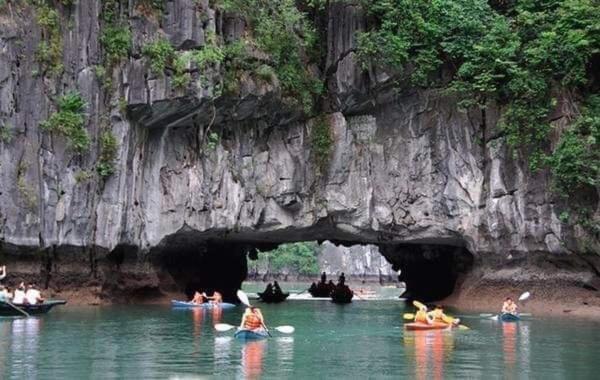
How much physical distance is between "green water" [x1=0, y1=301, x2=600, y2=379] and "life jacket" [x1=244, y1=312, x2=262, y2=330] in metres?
0.43

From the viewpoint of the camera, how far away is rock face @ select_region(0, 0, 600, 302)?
25.7 m

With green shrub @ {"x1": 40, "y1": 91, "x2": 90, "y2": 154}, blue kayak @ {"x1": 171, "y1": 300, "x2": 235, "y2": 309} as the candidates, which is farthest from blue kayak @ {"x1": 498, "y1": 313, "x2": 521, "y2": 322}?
green shrub @ {"x1": 40, "y1": 91, "x2": 90, "y2": 154}

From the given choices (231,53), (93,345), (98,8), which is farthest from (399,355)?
(98,8)

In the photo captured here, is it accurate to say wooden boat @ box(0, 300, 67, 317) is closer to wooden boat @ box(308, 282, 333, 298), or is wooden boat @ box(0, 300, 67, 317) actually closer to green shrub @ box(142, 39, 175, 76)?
green shrub @ box(142, 39, 175, 76)

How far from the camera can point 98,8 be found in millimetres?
26672

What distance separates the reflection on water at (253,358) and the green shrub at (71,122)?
10411 millimetres

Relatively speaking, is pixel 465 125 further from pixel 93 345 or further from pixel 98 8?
pixel 93 345

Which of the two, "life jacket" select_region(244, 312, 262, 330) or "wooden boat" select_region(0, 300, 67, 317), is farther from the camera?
"wooden boat" select_region(0, 300, 67, 317)

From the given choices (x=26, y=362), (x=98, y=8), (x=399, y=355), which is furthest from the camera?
(x=98, y=8)

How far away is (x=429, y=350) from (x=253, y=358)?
12.3 ft

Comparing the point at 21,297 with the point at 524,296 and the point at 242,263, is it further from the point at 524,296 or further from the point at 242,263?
the point at 242,263

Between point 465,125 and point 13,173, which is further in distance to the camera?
point 465,125

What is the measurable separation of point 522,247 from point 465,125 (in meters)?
4.26

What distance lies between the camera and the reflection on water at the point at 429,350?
568 inches
